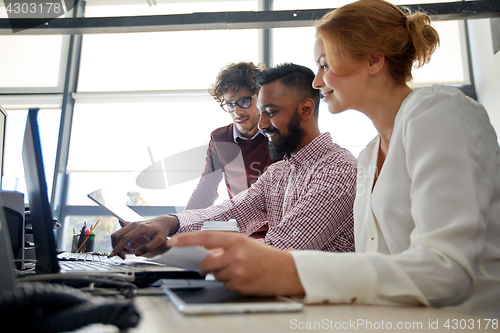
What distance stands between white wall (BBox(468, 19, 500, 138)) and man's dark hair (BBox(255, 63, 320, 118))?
264cm

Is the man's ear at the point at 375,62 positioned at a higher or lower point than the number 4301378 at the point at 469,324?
higher

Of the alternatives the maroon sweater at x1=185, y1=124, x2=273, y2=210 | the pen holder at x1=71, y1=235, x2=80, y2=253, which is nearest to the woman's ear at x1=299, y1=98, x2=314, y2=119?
the maroon sweater at x1=185, y1=124, x2=273, y2=210

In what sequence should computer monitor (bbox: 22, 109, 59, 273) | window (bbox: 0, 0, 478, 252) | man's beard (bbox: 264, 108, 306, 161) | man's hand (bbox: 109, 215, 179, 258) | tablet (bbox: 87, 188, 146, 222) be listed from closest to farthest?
computer monitor (bbox: 22, 109, 59, 273)
man's hand (bbox: 109, 215, 179, 258)
tablet (bbox: 87, 188, 146, 222)
man's beard (bbox: 264, 108, 306, 161)
window (bbox: 0, 0, 478, 252)

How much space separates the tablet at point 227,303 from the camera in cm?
40

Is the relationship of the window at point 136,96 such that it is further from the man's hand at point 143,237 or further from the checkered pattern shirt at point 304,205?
the man's hand at point 143,237

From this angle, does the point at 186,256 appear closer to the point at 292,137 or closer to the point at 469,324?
the point at 469,324

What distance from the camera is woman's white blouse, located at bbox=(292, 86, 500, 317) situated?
19.3 inches

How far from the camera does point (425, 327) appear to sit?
0.39 meters

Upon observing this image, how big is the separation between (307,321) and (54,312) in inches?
9.9

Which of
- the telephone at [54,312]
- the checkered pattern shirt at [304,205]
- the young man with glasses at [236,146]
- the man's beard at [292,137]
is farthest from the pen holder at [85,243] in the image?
the telephone at [54,312]

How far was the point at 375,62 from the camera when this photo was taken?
3.03 ft

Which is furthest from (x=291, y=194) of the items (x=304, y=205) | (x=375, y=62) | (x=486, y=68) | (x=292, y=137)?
(x=486, y=68)

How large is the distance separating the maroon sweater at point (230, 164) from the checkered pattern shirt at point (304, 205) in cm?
58

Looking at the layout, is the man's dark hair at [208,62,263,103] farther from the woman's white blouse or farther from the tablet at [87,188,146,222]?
the woman's white blouse
